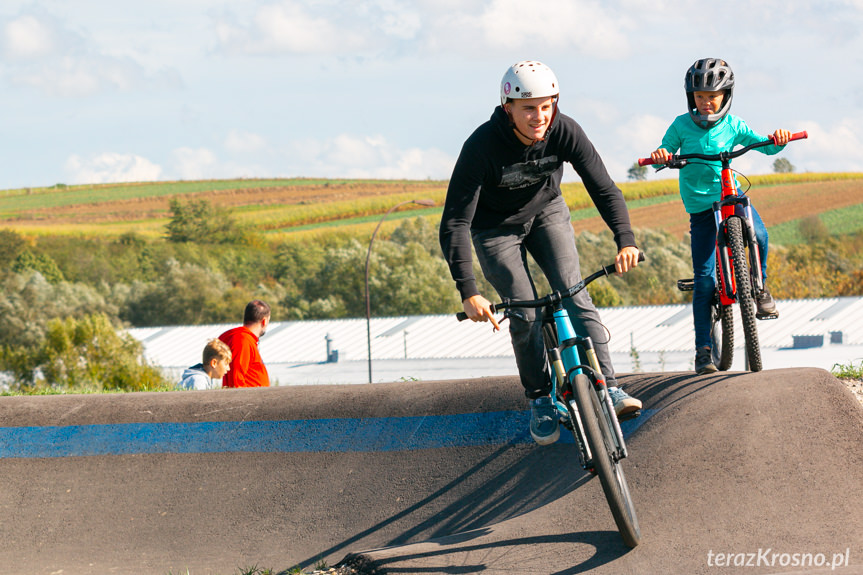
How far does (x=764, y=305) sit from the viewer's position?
612 centimetres

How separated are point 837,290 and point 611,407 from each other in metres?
77.6

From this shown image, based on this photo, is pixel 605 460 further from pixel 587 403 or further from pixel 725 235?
pixel 725 235

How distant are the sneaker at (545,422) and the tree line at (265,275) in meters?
60.0

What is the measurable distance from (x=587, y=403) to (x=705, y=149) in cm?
277

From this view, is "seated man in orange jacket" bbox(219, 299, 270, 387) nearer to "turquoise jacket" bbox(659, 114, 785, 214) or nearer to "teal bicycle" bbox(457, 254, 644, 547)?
"turquoise jacket" bbox(659, 114, 785, 214)

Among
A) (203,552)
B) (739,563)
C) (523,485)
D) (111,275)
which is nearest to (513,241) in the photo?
(523,485)

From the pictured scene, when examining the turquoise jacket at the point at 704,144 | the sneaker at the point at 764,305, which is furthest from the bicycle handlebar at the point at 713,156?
the sneaker at the point at 764,305

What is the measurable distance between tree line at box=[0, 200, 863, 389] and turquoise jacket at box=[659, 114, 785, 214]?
193ft

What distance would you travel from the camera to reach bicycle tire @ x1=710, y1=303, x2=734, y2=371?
21.2 feet

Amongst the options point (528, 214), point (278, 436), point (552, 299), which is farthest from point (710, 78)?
point (278, 436)

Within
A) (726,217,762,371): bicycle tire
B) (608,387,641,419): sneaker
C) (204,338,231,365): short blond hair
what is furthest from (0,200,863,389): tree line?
(608,387,641,419): sneaker

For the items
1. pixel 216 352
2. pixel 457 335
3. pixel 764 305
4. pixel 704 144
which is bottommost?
pixel 457 335

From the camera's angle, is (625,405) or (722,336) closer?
(625,405)

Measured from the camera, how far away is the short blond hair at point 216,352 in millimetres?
8531
